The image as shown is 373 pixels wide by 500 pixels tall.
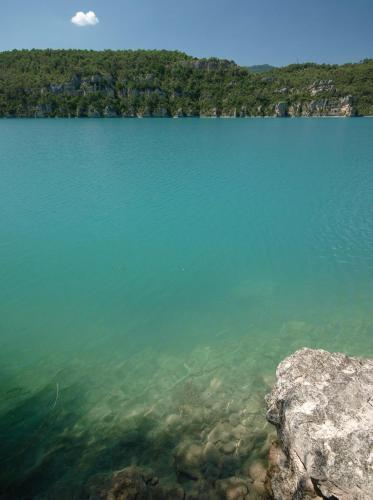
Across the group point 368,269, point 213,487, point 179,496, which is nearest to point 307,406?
point 213,487

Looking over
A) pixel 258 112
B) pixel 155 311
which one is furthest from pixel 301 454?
pixel 258 112

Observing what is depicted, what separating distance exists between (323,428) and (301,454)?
42 cm

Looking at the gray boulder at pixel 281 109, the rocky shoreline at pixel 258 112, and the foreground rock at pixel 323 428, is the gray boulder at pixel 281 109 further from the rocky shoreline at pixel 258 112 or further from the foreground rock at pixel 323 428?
the foreground rock at pixel 323 428

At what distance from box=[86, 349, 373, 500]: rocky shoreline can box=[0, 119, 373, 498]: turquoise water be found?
0.32 metres

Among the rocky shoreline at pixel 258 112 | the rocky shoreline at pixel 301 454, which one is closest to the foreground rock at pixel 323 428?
the rocky shoreline at pixel 301 454

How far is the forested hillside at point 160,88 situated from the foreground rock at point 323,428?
161 meters

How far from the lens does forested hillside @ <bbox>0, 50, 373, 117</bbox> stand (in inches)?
5856

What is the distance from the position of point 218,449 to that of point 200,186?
20.3 m

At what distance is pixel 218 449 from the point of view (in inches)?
222

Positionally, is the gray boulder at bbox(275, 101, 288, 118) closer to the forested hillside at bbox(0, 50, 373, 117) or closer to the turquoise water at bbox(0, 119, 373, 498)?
the forested hillside at bbox(0, 50, 373, 117)

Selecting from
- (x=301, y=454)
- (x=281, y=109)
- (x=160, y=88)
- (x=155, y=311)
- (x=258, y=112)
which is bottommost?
(x=155, y=311)

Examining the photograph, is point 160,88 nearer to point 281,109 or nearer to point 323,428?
point 281,109

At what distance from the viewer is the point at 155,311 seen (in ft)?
33.0

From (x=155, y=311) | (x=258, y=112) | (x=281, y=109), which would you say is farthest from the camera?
(x=258, y=112)
